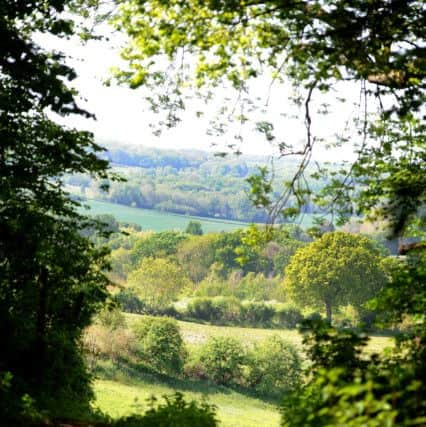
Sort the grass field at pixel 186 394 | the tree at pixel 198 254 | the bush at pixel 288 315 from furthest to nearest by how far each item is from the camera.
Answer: the tree at pixel 198 254
the bush at pixel 288 315
the grass field at pixel 186 394

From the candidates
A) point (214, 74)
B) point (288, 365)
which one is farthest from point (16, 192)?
point (288, 365)

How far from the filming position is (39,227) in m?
11.8

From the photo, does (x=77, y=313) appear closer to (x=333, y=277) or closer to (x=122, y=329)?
(x=122, y=329)

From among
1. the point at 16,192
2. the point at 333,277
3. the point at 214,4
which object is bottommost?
the point at 333,277

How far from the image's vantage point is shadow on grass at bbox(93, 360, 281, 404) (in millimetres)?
40812

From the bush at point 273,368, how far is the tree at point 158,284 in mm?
28018

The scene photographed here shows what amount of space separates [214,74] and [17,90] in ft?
17.8

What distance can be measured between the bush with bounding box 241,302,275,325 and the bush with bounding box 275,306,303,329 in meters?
0.97

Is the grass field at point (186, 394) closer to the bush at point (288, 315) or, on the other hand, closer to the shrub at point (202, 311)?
the shrub at point (202, 311)

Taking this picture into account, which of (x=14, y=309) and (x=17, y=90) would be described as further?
(x=14, y=309)

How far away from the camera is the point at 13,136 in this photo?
11688 millimetres

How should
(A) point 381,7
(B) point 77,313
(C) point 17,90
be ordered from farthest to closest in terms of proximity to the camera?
(B) point 77,313 < (C) point 17,90 < (A) point 381,7

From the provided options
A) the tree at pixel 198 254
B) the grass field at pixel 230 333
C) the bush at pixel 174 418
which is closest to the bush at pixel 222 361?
the grass field at pixel 230 333

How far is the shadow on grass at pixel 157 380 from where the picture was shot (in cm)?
4081
